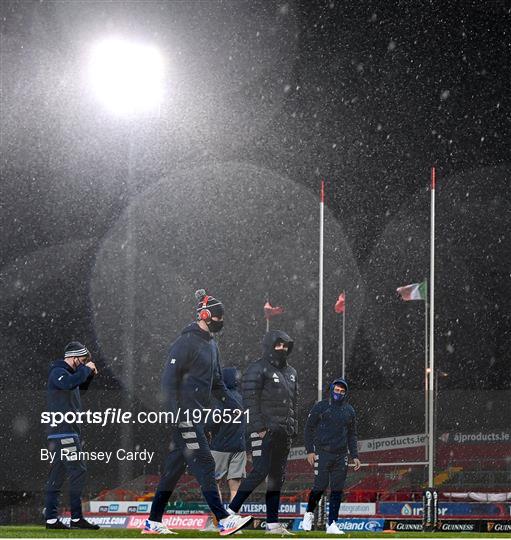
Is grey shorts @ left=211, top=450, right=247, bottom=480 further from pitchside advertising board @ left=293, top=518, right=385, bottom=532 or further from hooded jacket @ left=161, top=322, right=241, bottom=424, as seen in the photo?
pitchside advertising board @ left=293, top=518, right=385, bottom=532

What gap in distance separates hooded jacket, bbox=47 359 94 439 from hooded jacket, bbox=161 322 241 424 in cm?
136

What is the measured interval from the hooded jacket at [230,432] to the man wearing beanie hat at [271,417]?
0.43 m

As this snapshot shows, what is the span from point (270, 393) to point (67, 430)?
Answer: 1.98m

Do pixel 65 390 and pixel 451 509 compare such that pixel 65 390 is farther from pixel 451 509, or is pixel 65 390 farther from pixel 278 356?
pixel 451 509

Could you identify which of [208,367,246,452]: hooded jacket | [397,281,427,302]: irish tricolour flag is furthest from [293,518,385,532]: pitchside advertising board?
[397,281,427,302]: irish tricolour flag

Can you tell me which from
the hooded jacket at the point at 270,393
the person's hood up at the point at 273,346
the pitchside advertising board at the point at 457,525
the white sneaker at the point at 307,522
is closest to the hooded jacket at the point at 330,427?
the white sneaker at the point at 307,522

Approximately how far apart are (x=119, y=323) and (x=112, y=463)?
26.0 meters

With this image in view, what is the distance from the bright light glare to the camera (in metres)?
20.7

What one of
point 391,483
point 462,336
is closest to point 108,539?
point 391,483

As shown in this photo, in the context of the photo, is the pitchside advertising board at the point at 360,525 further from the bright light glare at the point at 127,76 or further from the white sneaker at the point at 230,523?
the bright light glare at the point at 127,76

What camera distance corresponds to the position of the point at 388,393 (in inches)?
1652

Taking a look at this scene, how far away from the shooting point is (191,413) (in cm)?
836

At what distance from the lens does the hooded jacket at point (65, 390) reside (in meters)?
9.46

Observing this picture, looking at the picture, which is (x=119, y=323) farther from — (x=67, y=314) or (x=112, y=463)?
(x=112, y=463)
